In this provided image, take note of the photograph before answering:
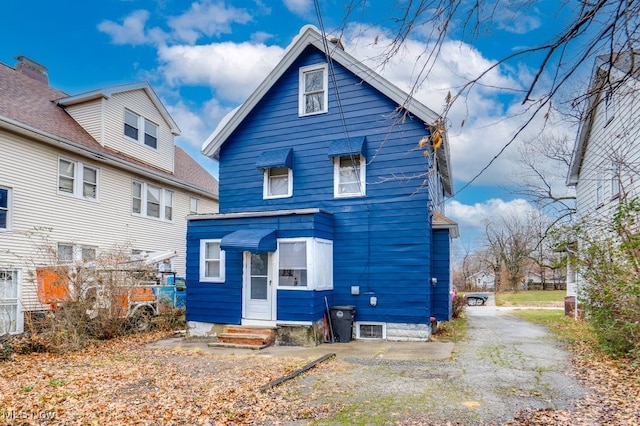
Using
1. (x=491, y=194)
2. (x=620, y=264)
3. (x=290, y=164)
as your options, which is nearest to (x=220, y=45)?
(x=290, y=164)

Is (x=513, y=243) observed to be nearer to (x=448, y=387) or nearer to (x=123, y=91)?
(x=123, y=91)

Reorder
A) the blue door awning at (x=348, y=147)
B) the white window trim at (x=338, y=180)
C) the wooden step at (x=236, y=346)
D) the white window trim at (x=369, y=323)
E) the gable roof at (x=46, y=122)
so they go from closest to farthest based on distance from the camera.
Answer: the wooden step at (x=236, y=346) → the white window trim at (x=369, y=323) → the blue door awning at (x=348, y=147) → the white window trim at (x=338, y=180) → the gable roof at (x=46, y=122)

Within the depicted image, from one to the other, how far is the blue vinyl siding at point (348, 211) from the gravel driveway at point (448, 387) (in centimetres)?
230

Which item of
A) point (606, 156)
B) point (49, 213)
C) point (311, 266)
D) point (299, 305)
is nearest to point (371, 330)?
point (299, 305)

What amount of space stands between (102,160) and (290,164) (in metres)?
7.50

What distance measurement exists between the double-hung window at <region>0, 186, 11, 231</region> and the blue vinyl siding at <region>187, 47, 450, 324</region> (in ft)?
18.2

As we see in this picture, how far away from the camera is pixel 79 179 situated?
15.3m

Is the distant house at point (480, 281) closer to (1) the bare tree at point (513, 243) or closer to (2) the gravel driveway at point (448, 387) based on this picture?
(1) the bare tree at point (513, 243)

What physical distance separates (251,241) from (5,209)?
784cm

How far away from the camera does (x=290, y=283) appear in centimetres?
1103

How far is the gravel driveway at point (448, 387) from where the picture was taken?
5.39m

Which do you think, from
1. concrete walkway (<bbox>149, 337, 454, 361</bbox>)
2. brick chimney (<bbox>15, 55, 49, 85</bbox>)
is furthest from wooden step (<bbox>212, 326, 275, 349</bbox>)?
brick chimney (<bbox>15, 55, 49, 85</bbox>)

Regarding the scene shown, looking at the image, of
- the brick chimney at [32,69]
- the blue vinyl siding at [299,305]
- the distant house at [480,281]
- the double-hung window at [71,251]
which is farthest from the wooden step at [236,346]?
the distant house at [480,281]

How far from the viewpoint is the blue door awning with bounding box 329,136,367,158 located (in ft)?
38.7
